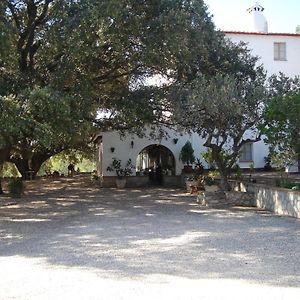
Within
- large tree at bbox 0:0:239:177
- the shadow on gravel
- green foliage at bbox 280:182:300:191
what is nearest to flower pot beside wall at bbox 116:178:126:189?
large tree at bbox 0:0:239:177

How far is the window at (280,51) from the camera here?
93.5 ft

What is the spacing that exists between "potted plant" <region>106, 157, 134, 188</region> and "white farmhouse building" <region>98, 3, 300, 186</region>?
0.24 meters

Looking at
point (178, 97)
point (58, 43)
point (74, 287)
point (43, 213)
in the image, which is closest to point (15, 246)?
point (74, 287)

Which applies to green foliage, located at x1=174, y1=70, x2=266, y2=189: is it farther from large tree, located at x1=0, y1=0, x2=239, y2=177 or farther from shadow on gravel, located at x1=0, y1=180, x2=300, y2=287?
shadow on gravel, located at x1=0, y1=180, x2=300, y2=287

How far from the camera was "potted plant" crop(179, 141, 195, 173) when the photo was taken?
25.3m

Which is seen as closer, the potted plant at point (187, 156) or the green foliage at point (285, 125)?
the green foliage at point (285, 125)

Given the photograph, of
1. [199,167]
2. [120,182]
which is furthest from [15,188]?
[199,167]

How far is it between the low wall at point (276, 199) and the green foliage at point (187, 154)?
8.68 metres

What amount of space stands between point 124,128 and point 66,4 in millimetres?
8014

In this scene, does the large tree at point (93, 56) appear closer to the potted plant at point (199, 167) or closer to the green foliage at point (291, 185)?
the green foliage at point (291, 185)

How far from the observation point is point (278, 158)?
13.4 meters

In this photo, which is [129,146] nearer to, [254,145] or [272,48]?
[254,145]

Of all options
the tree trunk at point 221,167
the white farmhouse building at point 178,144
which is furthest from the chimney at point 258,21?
the tree trunk at point 221,167

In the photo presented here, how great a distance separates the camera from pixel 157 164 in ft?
91.7
